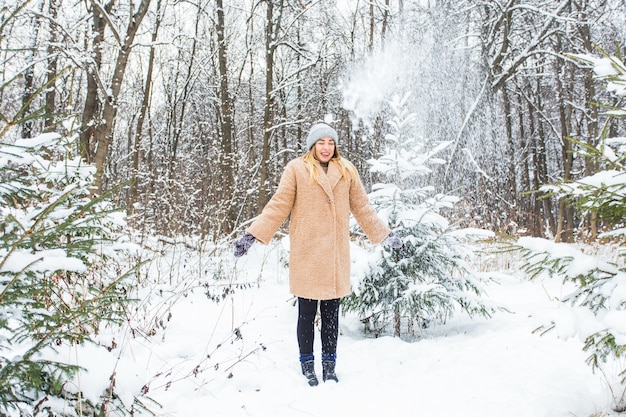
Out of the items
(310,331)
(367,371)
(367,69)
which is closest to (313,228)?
(310,331)

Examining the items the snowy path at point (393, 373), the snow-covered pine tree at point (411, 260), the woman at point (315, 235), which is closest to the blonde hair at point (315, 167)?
the woman at point (315, 235)

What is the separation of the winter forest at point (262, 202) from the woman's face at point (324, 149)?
2.42ft

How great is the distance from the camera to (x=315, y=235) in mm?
2748

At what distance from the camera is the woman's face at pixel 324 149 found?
290 cm

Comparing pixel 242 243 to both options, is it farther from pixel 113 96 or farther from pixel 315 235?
pixel 113 96

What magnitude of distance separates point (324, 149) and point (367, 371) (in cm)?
157

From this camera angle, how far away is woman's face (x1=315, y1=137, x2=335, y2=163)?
9.52ft

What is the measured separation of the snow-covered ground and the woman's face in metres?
1.32

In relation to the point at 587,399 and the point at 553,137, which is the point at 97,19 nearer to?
the point at 587,399

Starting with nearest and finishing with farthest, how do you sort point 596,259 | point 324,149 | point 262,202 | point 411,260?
point 596,259
point 324,149
point 411,260
point 262,202

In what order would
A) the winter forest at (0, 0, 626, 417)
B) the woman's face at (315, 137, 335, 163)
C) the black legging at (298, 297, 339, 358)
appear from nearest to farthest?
the winter forest at (0, 0, 626, 417)
the black legging at (298, 297, 339, 358)
the woman's face at (315, 137, 335, 163)

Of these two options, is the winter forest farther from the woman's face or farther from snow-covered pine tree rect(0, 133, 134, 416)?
the woman's face

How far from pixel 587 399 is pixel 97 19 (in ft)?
28.1

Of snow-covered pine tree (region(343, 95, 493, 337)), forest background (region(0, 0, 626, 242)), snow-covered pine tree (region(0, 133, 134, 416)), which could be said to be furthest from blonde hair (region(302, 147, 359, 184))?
forest background (region(0, 0, 626, 242))
